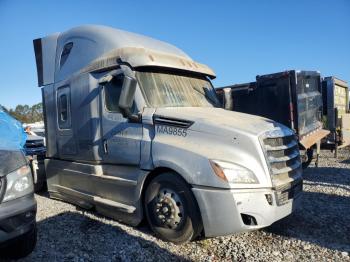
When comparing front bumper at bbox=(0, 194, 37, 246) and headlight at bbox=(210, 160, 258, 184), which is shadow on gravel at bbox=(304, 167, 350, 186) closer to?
headlight at bbox=(210, 160, 258, 184)

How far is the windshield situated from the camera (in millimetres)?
5430

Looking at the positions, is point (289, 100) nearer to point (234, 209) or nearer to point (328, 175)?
point (328, 175)

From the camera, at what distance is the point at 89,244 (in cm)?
481

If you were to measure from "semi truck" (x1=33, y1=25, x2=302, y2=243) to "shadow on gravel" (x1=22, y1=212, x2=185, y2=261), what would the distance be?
12.5 inches

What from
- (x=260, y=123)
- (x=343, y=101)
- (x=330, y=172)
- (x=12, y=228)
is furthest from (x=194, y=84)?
(x=343, y=101)

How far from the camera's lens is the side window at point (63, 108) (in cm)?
659

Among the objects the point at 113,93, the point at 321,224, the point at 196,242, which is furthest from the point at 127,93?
the point at 321,224

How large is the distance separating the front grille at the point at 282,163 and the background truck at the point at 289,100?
278 centimetres

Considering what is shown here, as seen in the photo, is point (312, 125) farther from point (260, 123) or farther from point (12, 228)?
point (12, 228)

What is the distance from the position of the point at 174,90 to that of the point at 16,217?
3057 millimetres

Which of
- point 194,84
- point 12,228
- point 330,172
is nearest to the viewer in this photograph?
point 12,228

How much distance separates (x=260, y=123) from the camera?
509 centimetres

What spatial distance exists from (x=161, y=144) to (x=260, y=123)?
56.6 inches

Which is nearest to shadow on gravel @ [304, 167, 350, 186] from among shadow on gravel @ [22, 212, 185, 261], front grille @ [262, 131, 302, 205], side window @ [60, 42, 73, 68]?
front grille @ [262, 131, 302, 205]
